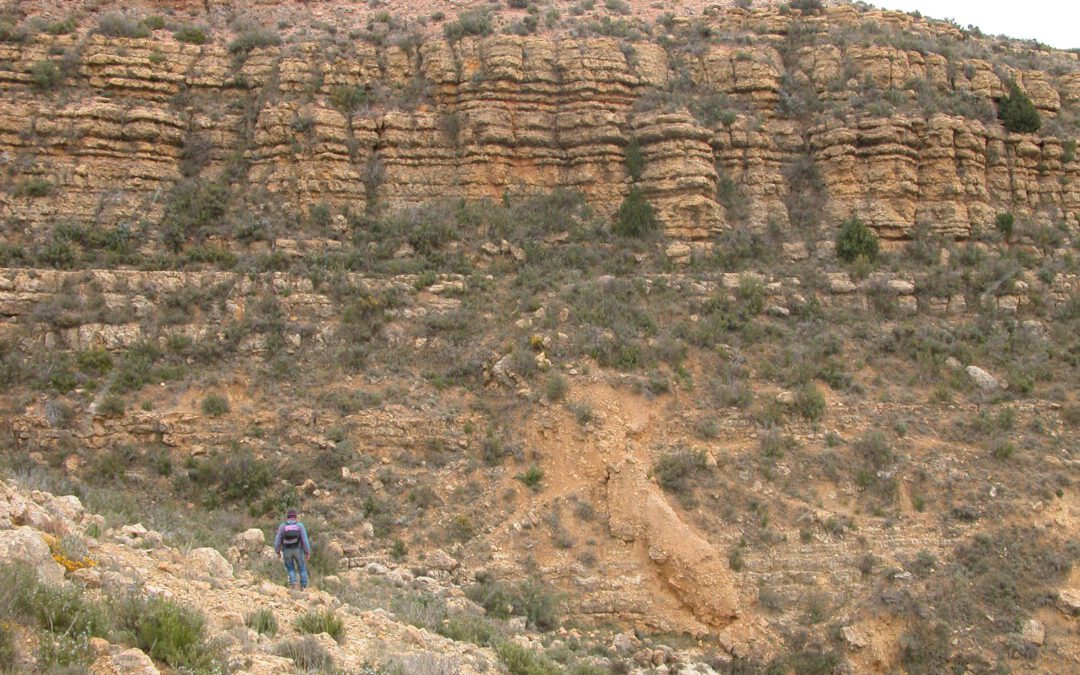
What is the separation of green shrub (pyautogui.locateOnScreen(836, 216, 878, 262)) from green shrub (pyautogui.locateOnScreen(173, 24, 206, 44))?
16133 millimetres

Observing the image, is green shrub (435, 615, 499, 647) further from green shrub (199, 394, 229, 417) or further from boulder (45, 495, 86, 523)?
green shrub (199, 394, 229, 417)

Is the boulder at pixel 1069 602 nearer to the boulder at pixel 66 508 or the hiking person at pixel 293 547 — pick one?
the hiking person at pixel 293 547

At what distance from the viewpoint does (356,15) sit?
82.5 feet

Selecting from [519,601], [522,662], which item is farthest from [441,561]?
[522,662]

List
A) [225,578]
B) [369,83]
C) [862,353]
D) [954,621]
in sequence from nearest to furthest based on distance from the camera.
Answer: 1. [225,578]
2. [954,621]
3. [862,353]
4. [369,83]

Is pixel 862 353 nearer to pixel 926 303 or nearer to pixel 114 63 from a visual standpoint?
pixel 926 303

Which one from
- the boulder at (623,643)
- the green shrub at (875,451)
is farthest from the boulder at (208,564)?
the green shrub at (875,451)

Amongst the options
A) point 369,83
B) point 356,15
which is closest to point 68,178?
point 369,83

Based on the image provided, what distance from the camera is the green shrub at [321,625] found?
28.3 feet

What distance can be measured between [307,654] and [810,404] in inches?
442

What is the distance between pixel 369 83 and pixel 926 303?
13765mm

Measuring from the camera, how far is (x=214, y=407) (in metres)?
15.7

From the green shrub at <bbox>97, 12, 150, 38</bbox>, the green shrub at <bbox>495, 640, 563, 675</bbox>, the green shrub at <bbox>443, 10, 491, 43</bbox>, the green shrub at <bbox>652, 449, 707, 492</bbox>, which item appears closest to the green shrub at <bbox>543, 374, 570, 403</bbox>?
the green shrub at <bbox>652, 449, 707, 492</bbox>

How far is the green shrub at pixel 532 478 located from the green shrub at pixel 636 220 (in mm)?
7146
